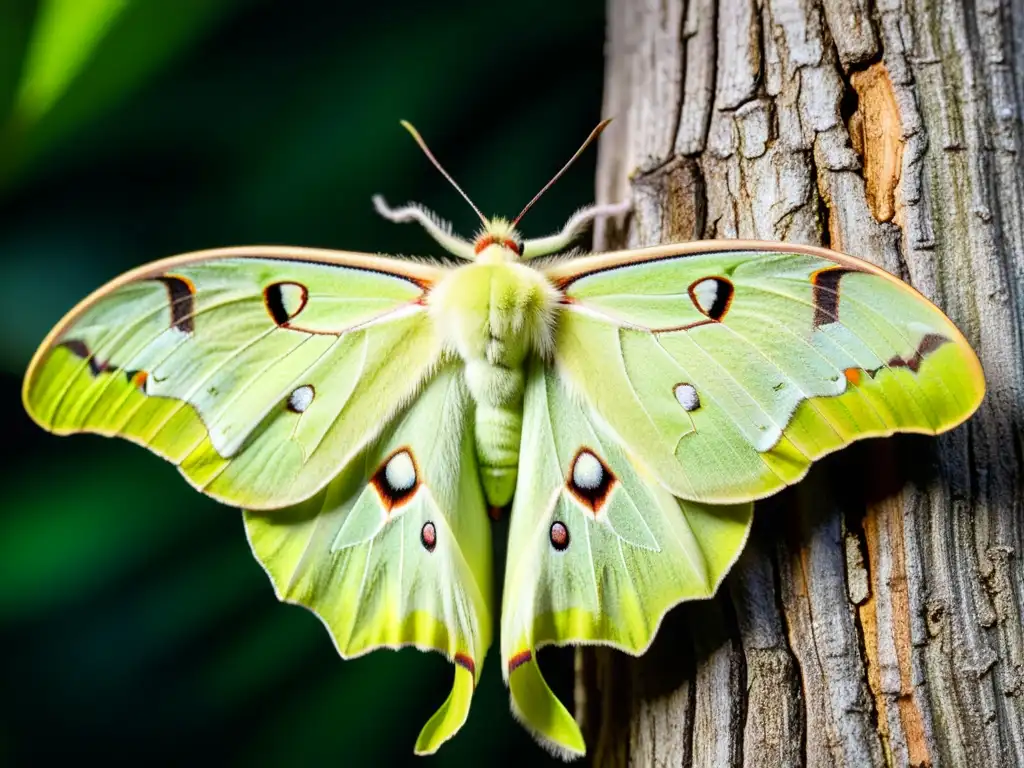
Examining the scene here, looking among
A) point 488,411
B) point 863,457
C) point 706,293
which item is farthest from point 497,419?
point 863,457

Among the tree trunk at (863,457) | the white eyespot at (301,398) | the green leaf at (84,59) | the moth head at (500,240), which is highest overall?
the green leaf at (84,59)

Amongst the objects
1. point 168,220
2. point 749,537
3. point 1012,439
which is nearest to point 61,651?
point 168,220

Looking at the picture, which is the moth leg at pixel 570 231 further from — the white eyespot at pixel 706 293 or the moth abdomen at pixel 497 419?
the white eyespot at pixel 706 293

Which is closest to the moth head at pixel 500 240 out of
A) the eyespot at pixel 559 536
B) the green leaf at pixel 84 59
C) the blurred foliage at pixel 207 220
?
the eyespot at pixel 559 536

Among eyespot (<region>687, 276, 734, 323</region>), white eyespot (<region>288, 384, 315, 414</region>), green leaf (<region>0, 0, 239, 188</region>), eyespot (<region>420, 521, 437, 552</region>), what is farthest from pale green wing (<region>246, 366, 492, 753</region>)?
green leaf (<region>0, 0, 239, 188</region>)

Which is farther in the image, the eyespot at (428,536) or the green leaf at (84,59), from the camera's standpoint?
the green leaf at (84,59)

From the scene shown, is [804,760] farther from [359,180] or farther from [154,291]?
[359,180]

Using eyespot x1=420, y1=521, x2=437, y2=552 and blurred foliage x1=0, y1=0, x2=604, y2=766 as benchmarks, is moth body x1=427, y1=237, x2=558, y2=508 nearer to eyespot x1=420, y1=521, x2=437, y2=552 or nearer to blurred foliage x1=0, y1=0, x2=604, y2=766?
eyespot x1=420, y1=521, x2=437, y2=552
